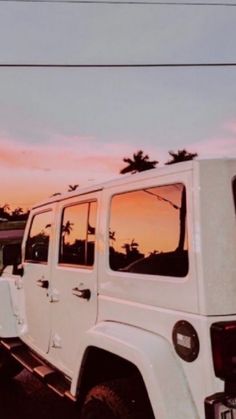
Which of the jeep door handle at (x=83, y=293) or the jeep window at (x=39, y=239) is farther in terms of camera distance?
the jeep window at (x=39, y=239)

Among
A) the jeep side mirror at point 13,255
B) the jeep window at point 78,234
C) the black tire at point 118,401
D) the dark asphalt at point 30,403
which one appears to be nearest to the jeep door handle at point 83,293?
the jeep window at point 78,234

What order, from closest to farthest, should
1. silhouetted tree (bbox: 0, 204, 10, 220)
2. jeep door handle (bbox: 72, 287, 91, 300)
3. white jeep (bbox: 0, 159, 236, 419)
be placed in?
1. white jeep (bbox: 0, 159, 236, 419)
2. jeep door handle (bbox: 72, 287, 91, 300)
3. silhouetted tree (bbox: 0, 204, 10, 220)

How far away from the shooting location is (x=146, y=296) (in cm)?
296

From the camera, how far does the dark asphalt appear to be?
512cm

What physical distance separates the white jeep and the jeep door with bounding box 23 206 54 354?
0.13ft

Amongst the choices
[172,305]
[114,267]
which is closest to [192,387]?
[172,305]

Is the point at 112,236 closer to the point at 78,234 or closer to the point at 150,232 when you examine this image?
the point at 150,232

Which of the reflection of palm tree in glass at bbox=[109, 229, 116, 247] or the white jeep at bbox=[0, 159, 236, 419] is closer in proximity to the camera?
the white jeep at bbox=[0, 159, 236, 419]

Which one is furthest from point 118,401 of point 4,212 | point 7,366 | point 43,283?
point 4,212

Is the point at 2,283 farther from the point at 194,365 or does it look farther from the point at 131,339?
the point at 194,365

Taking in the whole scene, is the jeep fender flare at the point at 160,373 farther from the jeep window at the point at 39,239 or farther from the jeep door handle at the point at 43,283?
the jeep window at the point at 39,239

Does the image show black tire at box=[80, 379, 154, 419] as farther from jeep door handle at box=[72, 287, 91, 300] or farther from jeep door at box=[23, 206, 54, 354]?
jeep door at box=[23, 206, 54, 354]

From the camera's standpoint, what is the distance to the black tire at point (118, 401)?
2.92 metres

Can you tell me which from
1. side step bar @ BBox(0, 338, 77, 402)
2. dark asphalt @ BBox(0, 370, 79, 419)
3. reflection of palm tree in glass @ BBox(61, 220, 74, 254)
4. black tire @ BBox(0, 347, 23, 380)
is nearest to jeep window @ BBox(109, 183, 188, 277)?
reflection of palm tree in glass @ BBox(61, 220, 74, 254)
